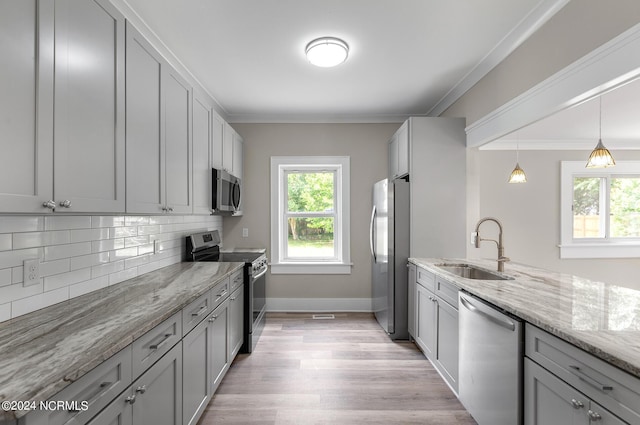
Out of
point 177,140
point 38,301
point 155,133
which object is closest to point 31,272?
point 38,301

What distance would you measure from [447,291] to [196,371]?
1794 mm

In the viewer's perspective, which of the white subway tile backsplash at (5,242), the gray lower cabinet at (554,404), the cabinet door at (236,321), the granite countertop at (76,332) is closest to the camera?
the granite countertop at (76,332)

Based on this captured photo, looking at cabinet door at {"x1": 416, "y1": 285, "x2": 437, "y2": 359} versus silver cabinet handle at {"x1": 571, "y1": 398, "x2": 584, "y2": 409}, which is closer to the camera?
silver cabinet handle at {"x1": 571, "y1": 398, "x2": 584, "y2": 409}

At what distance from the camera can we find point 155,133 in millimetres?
1882

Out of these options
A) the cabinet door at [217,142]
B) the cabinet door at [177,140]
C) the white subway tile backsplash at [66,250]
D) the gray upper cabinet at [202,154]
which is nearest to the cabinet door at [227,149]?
the cabinet door at [217,142]

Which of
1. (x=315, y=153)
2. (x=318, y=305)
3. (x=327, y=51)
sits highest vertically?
(x=327, y=51)

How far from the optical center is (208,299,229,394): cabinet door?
2090 millimetres

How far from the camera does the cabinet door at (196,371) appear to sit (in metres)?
1.64

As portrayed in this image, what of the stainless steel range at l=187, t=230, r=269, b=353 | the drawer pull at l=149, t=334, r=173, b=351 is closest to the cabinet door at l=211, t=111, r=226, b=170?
the stainless steel range at l=187, t=230, r=269, b=353

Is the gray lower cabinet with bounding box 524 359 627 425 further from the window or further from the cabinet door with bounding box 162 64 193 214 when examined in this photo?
the window

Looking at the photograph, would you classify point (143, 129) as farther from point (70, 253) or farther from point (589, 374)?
point (589, 374)

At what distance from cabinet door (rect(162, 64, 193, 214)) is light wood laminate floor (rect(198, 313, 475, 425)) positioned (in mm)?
1435

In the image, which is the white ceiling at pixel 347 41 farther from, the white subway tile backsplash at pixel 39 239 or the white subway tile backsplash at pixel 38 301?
the white subway tile backsplash at pixel 38 301

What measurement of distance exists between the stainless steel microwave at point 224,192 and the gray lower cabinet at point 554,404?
2630mm
